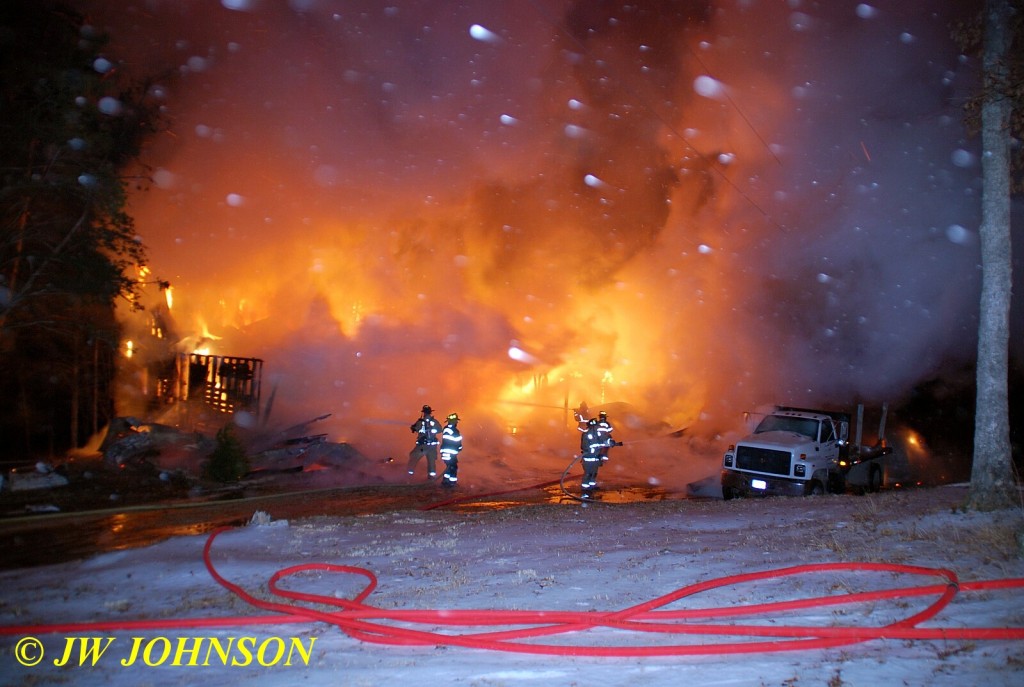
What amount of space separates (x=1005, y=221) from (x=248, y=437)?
1758 cm

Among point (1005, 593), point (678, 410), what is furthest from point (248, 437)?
point (1005, 593)

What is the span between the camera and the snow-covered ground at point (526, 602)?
3369mm

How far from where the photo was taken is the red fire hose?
345cm

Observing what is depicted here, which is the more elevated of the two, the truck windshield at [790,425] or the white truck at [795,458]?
the truck windshield at [790,425]

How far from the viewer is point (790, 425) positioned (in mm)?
13773

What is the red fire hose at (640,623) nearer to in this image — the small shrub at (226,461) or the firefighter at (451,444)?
the firefighter at (451,444)

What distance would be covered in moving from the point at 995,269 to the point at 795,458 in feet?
18.3

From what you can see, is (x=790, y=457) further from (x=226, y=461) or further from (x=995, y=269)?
(x=226, y=461)

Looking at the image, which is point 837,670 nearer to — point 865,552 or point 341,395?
point 865,552

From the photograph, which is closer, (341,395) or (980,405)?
(980,405)

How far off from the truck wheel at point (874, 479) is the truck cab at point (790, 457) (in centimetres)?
158

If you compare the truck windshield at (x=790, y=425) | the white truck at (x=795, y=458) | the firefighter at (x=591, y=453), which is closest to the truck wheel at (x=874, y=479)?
the white truck at (x=795, y=458)

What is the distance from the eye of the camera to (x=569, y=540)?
7.25 m

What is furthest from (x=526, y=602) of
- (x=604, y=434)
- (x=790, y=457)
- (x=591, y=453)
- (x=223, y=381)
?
(x=223, y=381)
